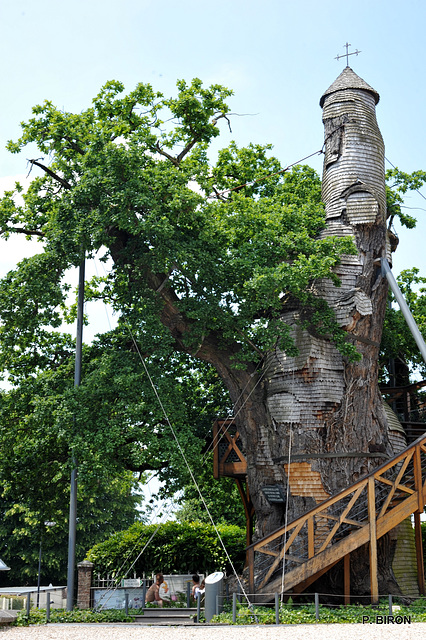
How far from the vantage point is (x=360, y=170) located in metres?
20.3

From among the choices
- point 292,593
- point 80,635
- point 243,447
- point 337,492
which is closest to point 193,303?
point 243,447

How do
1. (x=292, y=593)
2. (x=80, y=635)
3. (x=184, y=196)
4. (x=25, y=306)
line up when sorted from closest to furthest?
(x=80, y=635)
(x=292, y=593)
(x=184, y=196)
(x=25, y=306)

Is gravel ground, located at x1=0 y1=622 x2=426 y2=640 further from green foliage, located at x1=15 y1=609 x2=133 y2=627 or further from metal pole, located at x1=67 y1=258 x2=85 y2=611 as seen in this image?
metal pole, located at x1=67 y1=258 x2=85 y2=611

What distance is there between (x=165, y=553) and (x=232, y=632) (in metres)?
10.2

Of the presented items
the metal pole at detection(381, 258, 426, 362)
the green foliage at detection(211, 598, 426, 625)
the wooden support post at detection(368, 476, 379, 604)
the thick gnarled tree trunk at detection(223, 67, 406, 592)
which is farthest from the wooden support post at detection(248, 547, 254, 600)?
the metal pole at detection(381, 258, 426, 362)

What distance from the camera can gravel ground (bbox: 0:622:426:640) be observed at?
37.9 ft

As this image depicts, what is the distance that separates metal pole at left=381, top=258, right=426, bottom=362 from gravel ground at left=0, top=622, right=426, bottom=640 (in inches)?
285

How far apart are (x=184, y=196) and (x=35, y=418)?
6.68 m

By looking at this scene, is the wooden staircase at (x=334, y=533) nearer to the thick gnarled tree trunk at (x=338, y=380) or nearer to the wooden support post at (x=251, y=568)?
the wooden support post at (x=251, y=568)

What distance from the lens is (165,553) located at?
22.4 meters

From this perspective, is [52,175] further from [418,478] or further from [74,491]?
[418,478]

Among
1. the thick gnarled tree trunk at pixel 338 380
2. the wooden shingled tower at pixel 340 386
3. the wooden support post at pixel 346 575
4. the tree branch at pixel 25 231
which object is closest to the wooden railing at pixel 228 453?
the wooden shingled tower at pixel 340 386

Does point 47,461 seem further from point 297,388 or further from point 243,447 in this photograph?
point 297,388

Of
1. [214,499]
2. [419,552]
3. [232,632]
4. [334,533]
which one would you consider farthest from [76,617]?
[214,499]
